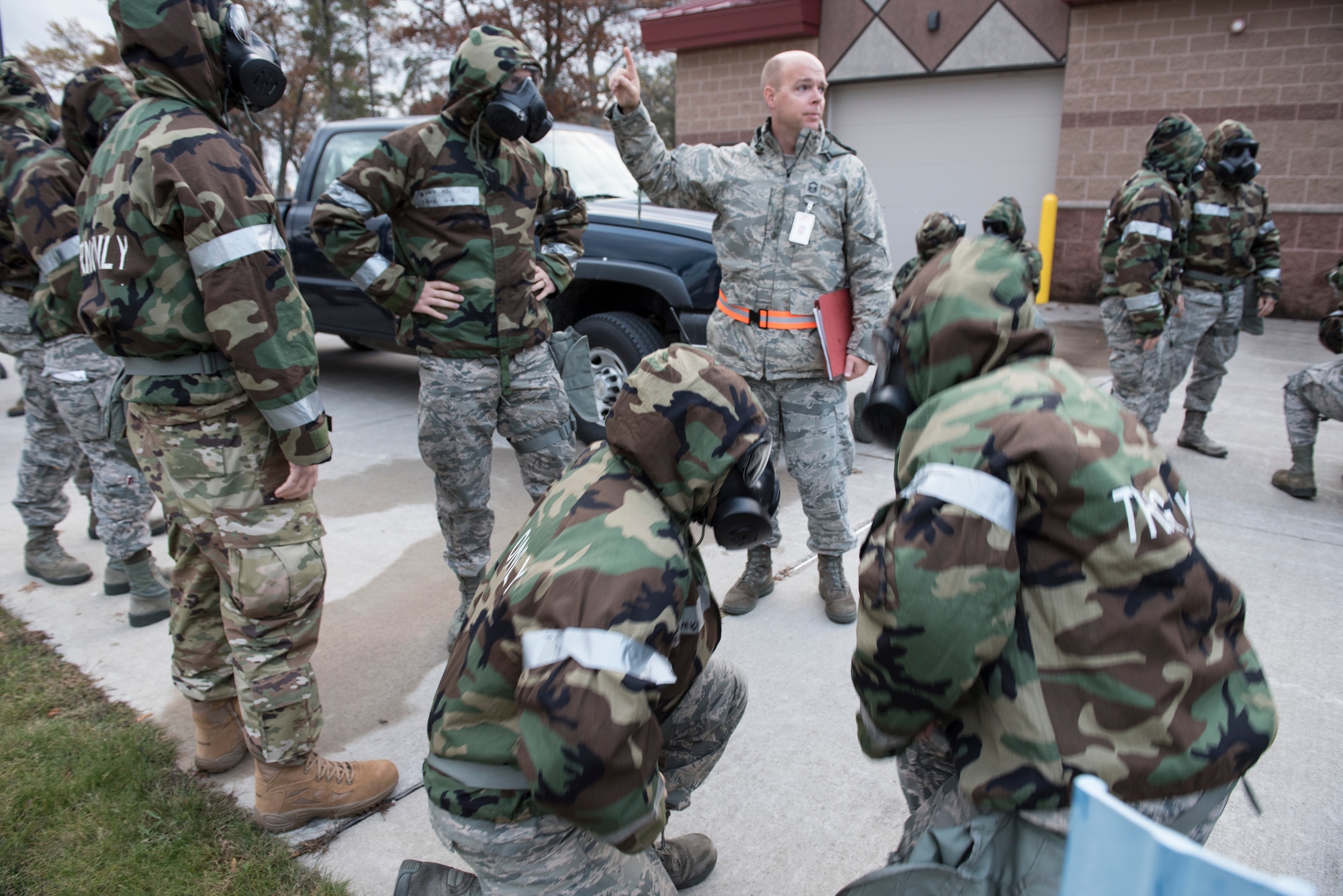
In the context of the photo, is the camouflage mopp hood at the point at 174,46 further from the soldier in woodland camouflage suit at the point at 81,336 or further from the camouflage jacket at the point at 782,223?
the camouflage jacket at the point at 782,223

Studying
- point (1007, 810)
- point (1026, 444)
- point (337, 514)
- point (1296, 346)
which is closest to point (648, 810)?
point (1007, 810)

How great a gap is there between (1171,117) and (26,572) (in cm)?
631

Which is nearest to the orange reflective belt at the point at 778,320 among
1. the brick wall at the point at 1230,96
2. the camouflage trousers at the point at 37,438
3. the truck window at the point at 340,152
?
the camouflage trousers at the point at 37,438

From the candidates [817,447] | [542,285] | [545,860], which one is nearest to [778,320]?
[817,447]

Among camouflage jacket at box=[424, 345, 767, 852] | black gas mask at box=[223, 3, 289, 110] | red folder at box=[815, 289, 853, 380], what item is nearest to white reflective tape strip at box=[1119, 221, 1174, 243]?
red folder at box=[815, 289, 853, 380]

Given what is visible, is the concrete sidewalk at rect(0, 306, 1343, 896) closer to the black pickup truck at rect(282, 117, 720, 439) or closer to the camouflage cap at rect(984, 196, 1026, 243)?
the black pickup truck at rect(282, 117, 720, 439)

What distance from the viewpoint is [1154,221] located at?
4.80 m

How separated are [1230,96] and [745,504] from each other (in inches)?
436

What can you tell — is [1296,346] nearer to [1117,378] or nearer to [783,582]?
[1117,378]

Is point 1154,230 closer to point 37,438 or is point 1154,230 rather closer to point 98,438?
point 98,438

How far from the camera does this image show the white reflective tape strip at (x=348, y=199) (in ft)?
10.4

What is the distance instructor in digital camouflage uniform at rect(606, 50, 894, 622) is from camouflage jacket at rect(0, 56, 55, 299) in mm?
2343

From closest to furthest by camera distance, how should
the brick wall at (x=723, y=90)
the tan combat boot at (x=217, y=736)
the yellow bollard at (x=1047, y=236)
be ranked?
the tan combat boot at (x=217, y=736), the yellow bollard at (x=1047, y=236), the brick wall at (x=723, y=90)

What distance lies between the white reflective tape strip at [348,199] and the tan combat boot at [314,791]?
1.87 metres
